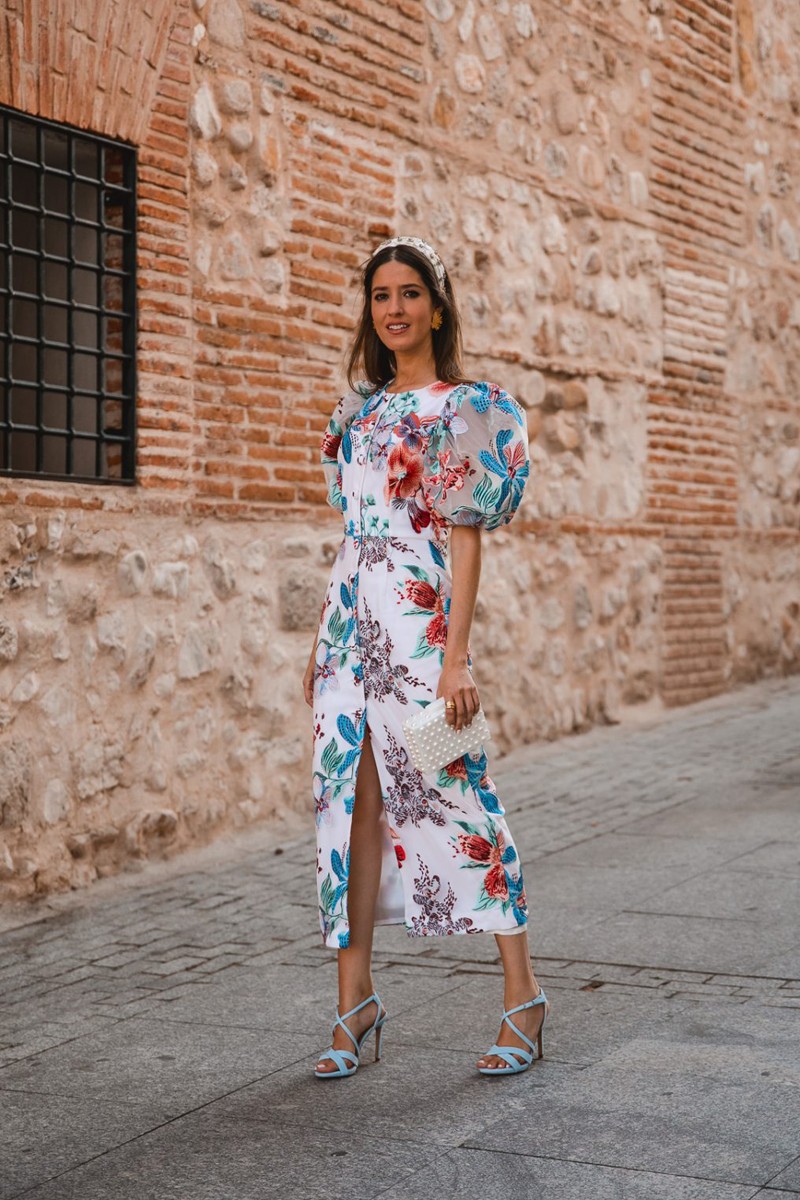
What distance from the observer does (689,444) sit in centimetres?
1127

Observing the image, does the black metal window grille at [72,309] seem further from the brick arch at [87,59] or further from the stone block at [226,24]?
the stone block at [226,24]

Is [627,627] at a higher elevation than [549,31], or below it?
below

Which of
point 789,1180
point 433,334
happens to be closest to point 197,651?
point 433,334

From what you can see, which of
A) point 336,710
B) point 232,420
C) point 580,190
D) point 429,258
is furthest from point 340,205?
point 336,710

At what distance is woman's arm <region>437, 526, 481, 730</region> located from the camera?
3.80m

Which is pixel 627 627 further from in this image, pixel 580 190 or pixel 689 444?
pixel 580 190

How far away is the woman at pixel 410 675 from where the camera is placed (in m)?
3.87

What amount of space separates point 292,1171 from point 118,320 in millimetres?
4253

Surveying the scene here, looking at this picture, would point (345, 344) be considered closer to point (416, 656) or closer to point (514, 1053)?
point (416, 656)

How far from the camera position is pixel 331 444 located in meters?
4.16

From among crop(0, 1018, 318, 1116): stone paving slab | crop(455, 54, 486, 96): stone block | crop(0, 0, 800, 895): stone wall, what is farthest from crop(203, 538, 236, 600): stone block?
crop(455, 54, 486, 96): stone block

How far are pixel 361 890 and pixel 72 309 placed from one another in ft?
10.8

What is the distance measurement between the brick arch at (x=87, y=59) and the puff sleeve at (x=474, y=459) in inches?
115

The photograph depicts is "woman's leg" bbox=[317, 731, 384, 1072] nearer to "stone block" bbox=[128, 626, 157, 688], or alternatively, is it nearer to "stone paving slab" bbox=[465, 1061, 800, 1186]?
"stone paving slab" bbox=[465, 1061, 800, 1186]
